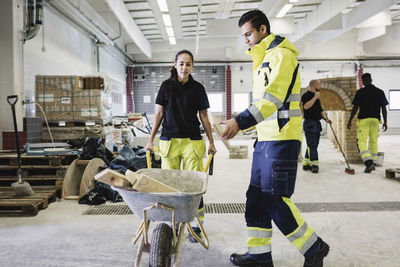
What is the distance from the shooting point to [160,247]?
1.76 m

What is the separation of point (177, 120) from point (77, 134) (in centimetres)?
336

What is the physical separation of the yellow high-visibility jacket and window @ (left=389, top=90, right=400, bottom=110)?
18341 millimetres

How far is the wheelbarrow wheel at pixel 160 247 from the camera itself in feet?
5.72

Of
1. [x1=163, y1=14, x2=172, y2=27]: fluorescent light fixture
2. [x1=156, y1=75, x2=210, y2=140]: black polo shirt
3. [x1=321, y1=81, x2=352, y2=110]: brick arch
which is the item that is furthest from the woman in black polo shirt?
[x1=163, y1=14, x2=172, y2=27]: fluorescent light fixture

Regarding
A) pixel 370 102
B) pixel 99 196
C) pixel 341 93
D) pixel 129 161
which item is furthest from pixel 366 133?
pixel 99 196

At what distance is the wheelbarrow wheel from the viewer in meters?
1.74

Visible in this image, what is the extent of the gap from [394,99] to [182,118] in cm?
1840

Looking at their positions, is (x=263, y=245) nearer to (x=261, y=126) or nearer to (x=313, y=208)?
(x=261, y=126)

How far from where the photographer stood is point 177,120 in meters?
2.67

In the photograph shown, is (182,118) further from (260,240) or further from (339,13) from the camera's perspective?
(339,13)

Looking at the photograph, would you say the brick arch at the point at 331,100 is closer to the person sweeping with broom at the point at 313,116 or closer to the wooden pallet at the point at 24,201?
the person sweeping with broom at the point at 313,116

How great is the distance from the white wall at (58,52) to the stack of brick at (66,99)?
0.77 m

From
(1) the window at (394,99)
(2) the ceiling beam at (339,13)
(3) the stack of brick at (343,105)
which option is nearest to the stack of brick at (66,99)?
(3) the stack of brick at (343,105)

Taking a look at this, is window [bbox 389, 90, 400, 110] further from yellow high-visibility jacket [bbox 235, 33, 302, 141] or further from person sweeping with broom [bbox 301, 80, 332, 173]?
yellow high-visibility jacket [bbox 235, 33, 302, 141]
